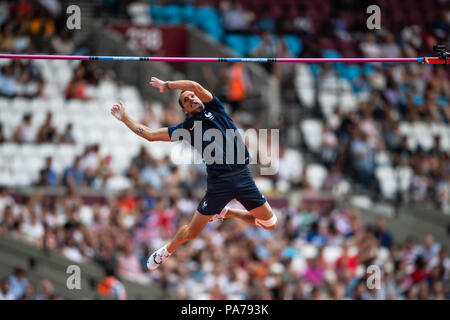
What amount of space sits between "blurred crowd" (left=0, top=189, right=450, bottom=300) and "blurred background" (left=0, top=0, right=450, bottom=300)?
42 millimetres

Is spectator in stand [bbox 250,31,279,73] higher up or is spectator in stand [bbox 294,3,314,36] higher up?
spectator in stand [bbox 294,3,314,36]

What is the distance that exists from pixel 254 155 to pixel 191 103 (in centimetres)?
846


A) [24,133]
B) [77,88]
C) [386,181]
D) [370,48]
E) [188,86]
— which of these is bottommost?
[386,181]

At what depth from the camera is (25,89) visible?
1992 cm

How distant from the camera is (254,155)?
63.9ft

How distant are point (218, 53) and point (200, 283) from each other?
8.05m

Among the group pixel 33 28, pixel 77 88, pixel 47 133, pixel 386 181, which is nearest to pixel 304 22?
pixel 386 181

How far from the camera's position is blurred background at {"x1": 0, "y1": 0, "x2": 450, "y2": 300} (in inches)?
662

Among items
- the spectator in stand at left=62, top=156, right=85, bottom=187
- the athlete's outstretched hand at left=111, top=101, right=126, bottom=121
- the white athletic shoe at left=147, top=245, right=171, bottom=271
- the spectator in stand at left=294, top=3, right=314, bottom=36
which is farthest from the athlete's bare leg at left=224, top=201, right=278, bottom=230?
the spectator in stand at left=294, top=3, right=314, bottom=36

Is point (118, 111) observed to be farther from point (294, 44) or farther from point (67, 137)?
point (294, 44)

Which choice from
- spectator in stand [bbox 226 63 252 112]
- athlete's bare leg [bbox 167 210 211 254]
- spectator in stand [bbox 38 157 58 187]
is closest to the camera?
athlete's bare leg [bbox 167 210 211 254]

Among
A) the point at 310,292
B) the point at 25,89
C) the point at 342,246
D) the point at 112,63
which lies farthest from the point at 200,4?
the point at 310,292

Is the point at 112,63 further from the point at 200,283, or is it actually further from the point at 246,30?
the point at 200,283

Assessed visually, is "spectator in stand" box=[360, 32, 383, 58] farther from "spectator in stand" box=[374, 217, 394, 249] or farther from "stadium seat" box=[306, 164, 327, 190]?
"spectator in stand" box=[374, 217, 394, 249]
